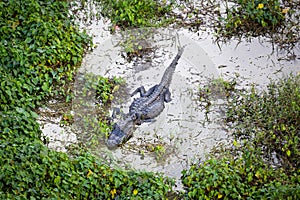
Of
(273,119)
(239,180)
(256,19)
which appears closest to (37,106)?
(239,180)

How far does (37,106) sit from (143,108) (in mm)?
1237

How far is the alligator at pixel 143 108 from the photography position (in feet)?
24.6

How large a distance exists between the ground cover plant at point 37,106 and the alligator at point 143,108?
385 mm

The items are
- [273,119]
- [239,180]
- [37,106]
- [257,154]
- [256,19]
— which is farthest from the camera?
[256,19]

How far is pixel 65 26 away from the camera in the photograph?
28.6 feet

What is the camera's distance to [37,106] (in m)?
7.81

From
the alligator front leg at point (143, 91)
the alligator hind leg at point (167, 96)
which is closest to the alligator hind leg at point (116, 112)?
the alligator front leg at point (143, 91)

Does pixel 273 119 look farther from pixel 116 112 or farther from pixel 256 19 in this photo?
pixel 256 19

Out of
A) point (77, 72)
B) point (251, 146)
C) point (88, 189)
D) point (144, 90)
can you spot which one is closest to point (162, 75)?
point (144, 90)

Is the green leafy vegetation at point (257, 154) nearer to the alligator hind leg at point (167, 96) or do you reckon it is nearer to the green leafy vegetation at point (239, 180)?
the green leafy vegetation at point (239, 180)

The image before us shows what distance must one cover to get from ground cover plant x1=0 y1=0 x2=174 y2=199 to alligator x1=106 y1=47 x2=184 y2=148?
0.39m

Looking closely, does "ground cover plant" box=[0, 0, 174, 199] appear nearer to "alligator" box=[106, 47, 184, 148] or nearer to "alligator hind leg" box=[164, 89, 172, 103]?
"alligator" box=[106, 47, 184, 148]

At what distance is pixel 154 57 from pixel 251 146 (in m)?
1.98

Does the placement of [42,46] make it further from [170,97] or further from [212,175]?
[212,175]
